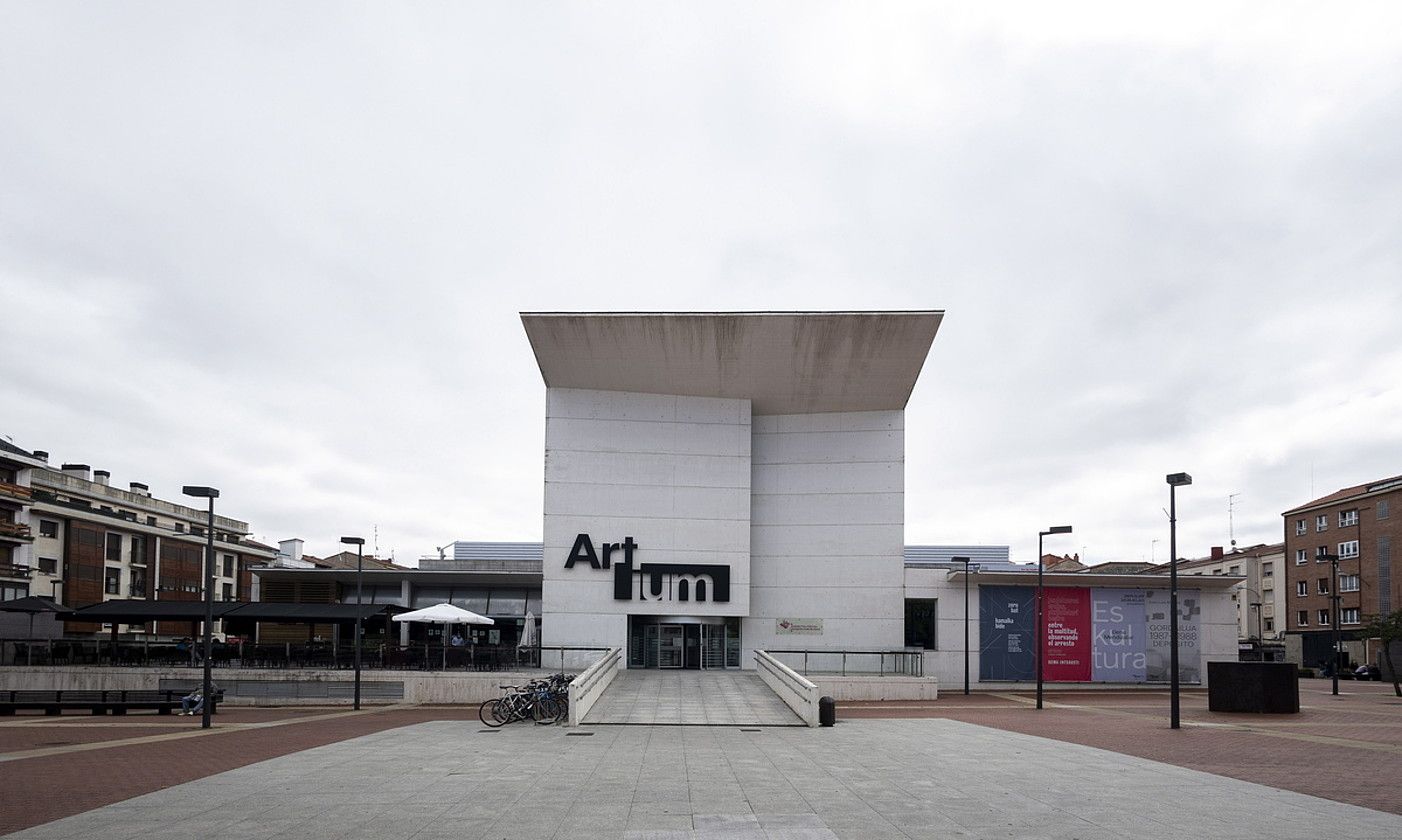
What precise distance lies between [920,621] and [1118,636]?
7.96 m

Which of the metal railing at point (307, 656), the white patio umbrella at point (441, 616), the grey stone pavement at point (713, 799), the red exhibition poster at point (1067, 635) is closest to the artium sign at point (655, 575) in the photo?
the metal railing at point (307, 656)

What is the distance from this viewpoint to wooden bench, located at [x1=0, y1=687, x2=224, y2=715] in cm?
2845

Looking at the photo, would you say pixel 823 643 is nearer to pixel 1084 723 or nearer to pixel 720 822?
pixel 1084 723

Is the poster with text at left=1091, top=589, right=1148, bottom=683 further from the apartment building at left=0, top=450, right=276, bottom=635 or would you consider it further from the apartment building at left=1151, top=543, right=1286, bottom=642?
the apartment building at left=0, top=450, right=276, bottom=635

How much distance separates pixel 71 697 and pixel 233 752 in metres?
13.0

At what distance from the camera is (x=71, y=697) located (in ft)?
95.0

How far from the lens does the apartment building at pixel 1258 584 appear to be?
275 feet

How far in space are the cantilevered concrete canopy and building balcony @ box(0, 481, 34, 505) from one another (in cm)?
3314

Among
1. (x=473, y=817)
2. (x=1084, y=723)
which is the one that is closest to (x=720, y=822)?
(x=473, y=817)

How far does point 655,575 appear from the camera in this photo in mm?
42812

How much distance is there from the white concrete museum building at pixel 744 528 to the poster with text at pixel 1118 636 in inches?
4.1

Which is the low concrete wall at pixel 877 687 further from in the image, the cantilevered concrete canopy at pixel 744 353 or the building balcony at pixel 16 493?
the building balcony at pixel 16 493

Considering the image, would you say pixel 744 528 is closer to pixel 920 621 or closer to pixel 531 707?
pixel 920 621

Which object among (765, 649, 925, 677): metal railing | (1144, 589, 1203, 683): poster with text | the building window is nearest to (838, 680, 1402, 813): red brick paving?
Answer: (765, 649, 925, 677): metal railing
